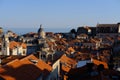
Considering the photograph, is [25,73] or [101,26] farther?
[101,26]

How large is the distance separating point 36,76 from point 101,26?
100444 millimetres

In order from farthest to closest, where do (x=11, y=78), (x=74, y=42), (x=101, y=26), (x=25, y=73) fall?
(x=101, y=26) → (x=74, y=42) → (x=25, y=73) → (x=11, y=78)

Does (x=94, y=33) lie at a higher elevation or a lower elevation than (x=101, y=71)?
lower

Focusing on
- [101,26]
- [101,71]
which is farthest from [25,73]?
[101,26]

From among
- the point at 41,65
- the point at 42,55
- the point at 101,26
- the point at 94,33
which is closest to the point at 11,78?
the point at 41,65

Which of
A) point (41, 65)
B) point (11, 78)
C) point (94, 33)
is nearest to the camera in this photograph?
point (11, 78)

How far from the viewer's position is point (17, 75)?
2822 centimetres

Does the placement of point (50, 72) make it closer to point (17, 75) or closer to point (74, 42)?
point (17, 75)

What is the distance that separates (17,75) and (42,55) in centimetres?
1935

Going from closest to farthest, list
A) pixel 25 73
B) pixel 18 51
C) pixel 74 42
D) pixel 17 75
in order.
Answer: pixel 17 75 < pixel 25 73 < pixel 18 51 < pixel 74 42

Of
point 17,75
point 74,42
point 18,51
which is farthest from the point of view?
point 74,42

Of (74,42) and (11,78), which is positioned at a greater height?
(11,78)

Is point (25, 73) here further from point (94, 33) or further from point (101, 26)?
point (94, 33)

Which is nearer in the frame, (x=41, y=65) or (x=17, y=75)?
(x=17, y=75)
